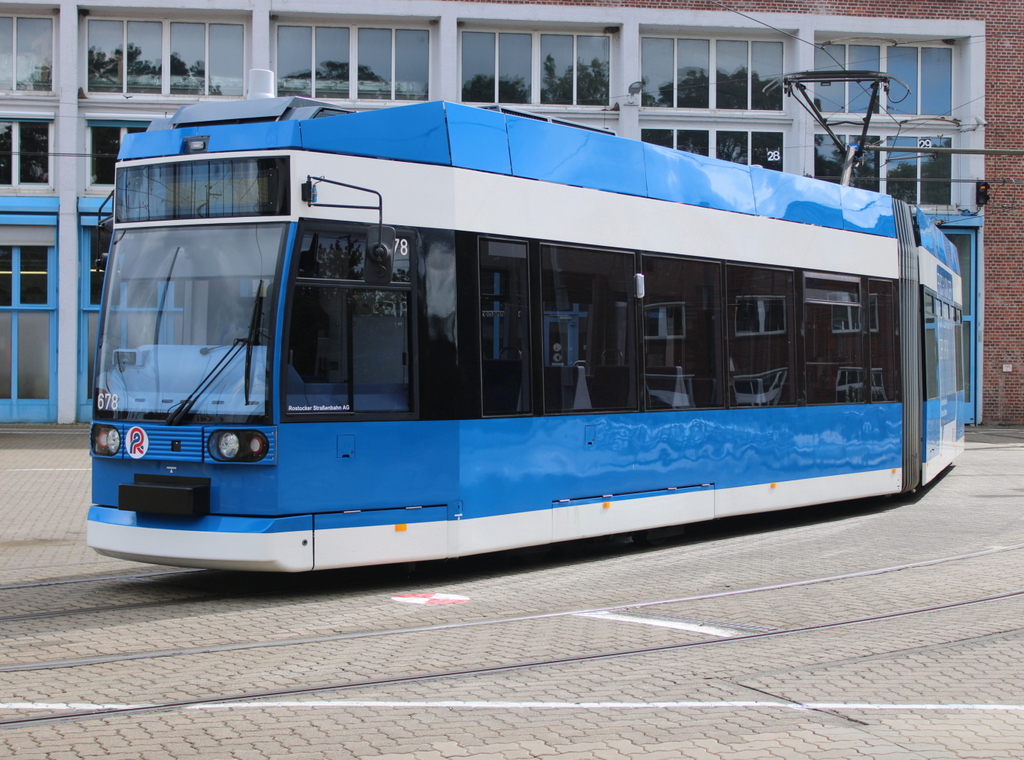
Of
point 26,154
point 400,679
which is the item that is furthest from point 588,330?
point 26,154

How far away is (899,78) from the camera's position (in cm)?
3203

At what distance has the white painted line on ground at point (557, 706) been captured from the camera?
16.2ft

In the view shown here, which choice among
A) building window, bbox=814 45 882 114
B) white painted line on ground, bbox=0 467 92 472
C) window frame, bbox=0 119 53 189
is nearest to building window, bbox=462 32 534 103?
building window, bbox=814 45 882 114

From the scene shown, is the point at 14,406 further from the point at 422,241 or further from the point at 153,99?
the point at 422,241

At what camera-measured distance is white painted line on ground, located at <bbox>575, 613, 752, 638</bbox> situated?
6696 millimetres

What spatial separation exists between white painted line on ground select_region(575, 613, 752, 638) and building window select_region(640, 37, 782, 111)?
2491 cm

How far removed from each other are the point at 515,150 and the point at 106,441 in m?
3.59

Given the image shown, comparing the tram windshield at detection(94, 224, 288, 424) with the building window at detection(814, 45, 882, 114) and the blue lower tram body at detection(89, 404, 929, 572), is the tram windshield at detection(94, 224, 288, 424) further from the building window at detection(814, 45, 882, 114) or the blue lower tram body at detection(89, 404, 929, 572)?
the building window at detection(814, 45, 882, 114)

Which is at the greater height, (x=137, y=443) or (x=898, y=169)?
(x=898, y=169)

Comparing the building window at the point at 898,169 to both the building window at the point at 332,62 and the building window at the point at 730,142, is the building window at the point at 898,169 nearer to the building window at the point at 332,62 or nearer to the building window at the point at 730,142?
the building window at the point at 730,142

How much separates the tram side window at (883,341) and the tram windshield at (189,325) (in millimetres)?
7631

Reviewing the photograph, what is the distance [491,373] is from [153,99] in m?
22.9

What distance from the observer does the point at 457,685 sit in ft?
17.7

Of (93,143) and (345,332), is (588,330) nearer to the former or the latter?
(345,332)
